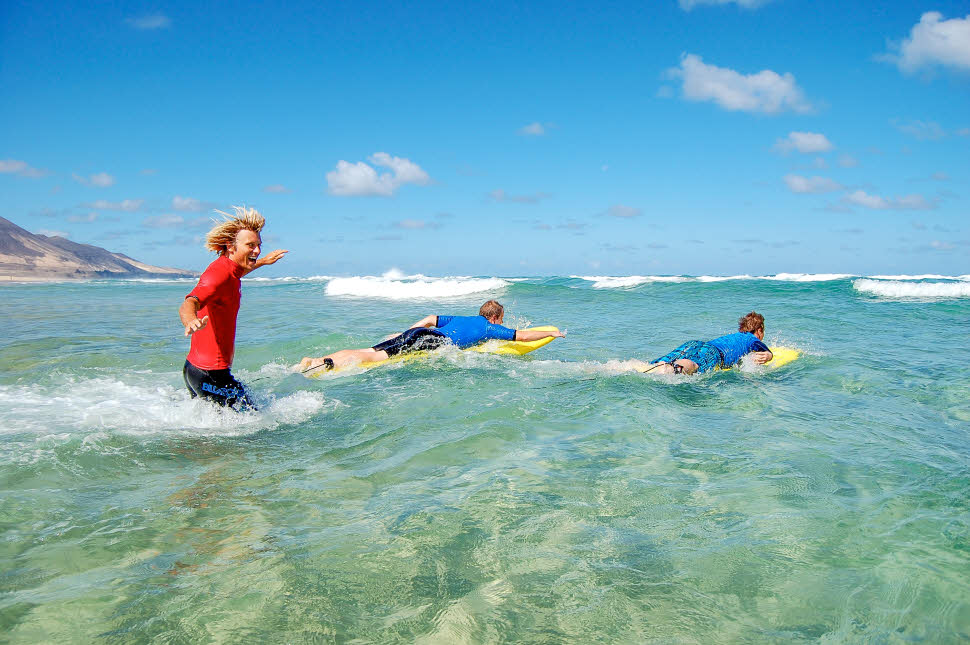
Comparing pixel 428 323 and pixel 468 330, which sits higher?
pixel 428 323

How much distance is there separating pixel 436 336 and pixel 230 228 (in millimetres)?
3946

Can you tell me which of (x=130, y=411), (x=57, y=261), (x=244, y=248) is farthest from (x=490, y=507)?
(x=57, y=261)

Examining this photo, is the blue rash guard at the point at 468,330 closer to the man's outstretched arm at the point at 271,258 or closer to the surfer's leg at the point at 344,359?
the surfer's leg at the point at 344,359

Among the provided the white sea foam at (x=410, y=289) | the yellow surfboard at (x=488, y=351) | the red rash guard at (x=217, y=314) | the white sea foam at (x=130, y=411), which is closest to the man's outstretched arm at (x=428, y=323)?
the yellow surfboard at (x=488, y=351)

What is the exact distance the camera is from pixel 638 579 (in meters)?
2.67

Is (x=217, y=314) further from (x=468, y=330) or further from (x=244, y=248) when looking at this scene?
(x=468, y=330)

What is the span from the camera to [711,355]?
25.3 feet

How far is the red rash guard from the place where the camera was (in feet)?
14.6

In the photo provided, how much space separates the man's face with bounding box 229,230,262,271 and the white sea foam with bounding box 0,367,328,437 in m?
1.29

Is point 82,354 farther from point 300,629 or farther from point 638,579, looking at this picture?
point 638,579

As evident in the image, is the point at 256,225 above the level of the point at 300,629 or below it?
above

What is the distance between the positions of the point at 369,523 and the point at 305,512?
1.42 ft

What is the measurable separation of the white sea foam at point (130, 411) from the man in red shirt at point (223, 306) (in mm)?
239

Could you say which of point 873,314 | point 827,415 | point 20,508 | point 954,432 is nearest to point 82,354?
point 20,508
